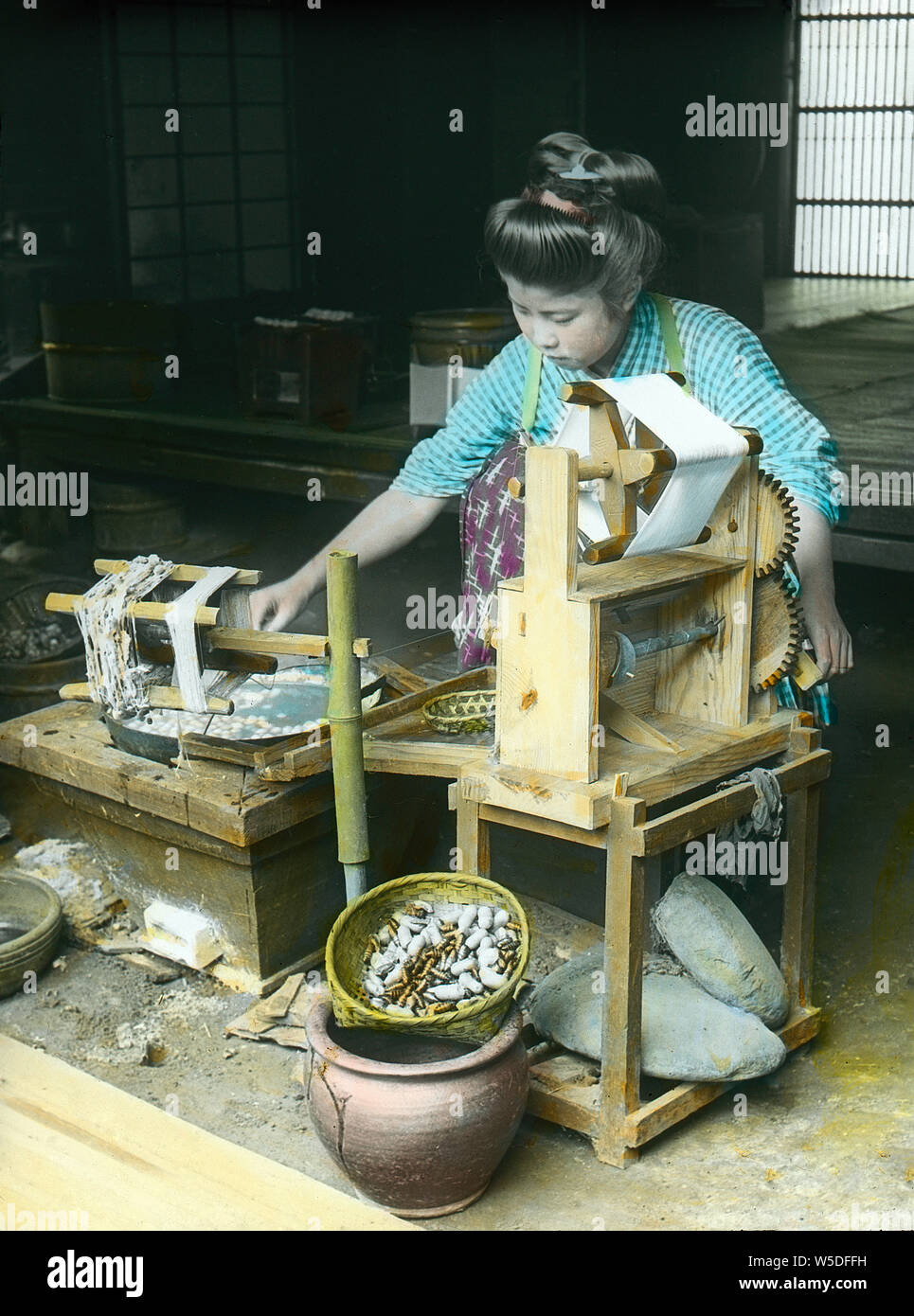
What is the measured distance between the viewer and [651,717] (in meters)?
3.52

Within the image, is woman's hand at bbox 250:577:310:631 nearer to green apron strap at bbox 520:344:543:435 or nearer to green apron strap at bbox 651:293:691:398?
green apron strap at bbox 520:344:543:435

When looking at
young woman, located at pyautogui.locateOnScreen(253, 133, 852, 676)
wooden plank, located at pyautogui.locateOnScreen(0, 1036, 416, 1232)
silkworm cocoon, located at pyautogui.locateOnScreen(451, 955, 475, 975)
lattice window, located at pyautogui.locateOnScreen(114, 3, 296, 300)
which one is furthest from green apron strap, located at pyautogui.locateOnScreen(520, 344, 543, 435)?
lattice window, located at pyautogui.locateOnScreen(114, 3, 296, 300)

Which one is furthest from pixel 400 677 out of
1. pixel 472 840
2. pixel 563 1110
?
pixel 563 1110

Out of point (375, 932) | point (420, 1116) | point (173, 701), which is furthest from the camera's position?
point (173, 701)

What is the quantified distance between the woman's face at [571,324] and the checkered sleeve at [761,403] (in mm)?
198

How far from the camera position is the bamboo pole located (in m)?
3.42

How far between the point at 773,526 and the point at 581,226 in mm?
1024

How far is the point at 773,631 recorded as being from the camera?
3.44 metres

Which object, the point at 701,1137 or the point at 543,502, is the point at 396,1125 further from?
the point at 543,502

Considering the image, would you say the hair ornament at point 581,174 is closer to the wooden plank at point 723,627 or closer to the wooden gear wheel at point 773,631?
the wooden plank at point 723,627

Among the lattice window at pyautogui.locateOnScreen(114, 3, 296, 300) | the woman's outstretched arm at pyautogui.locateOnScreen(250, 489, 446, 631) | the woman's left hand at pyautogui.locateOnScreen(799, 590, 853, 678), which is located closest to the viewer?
the woman's left hand at pyautogui.locateOnScreen(799, 590, 853, 678)

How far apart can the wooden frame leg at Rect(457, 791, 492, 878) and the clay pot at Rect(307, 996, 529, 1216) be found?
358 mm

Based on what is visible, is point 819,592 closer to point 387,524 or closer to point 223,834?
point 387,524
